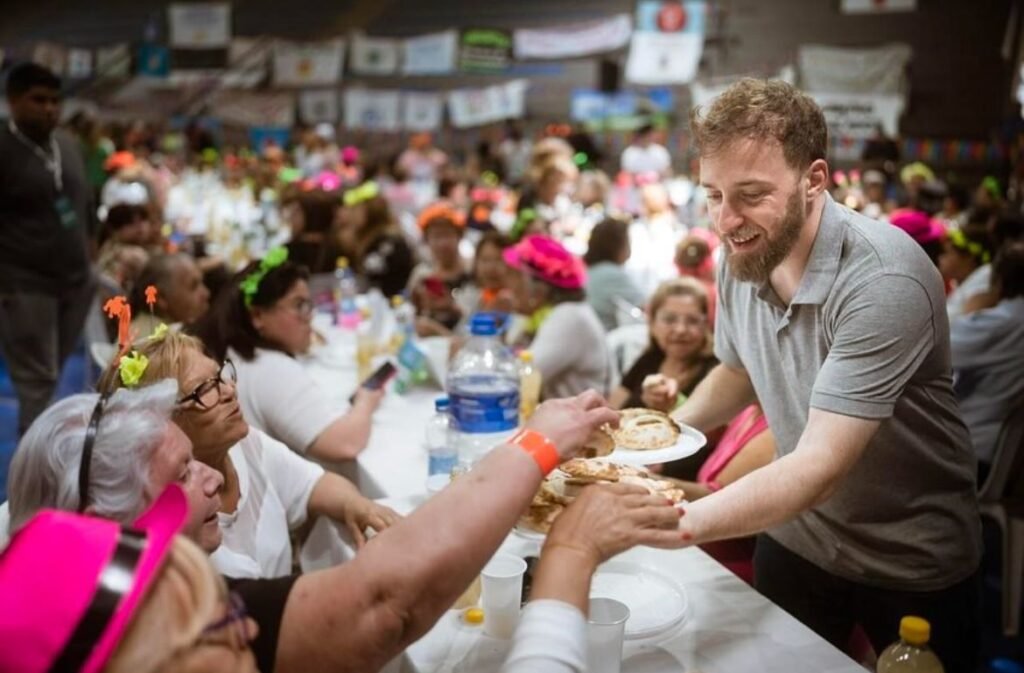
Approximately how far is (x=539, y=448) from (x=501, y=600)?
0.50m

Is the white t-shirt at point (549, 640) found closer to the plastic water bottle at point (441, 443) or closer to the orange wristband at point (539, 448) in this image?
the orange wristband at point (539, 448)

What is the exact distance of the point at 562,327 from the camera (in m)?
3.75

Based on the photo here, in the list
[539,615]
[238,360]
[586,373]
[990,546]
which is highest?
[539,615]

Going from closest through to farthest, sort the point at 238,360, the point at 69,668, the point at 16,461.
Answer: the point at 69,668
the point at 16,461
the point at 238,360

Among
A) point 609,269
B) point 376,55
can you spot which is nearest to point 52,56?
point 376,55

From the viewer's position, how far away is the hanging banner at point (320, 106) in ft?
52.8

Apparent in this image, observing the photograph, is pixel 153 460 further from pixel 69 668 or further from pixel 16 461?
pixel 69 668

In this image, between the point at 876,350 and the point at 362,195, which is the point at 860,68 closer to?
the point at 362,195

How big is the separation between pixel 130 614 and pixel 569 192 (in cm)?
702

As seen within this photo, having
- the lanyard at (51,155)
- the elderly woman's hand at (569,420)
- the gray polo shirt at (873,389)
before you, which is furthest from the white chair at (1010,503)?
the lanyard at (51,155)

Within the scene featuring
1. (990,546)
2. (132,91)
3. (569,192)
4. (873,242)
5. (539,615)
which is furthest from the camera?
(132,91)

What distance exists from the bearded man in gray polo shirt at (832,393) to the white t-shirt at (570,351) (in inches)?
62.5

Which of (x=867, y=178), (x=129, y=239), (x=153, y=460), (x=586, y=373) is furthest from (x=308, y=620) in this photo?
(x=867, y=178)

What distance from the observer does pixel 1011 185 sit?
35.4 feet
